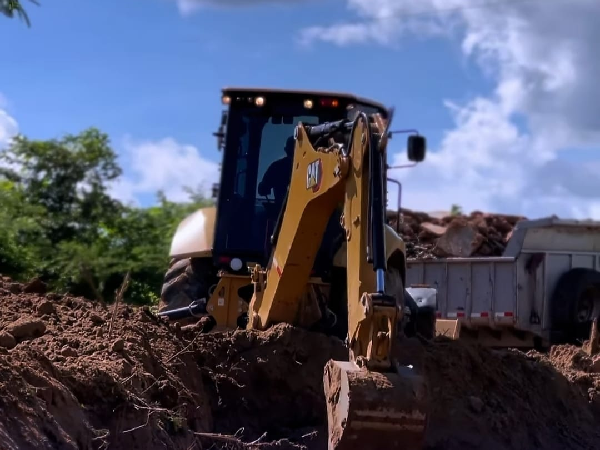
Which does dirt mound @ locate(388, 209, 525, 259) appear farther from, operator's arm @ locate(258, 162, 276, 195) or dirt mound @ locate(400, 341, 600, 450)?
dirt mound @ locate(400, 341, 600, 450)

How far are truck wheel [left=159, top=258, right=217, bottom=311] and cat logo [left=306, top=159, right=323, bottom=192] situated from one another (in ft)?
7.49

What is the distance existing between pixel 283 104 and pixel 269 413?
3.03m

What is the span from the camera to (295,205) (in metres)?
7.98

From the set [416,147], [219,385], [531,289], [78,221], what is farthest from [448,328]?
[78,221]

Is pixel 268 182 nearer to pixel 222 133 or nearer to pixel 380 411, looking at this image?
pixel 222 133

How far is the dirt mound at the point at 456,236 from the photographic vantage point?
1560 cm

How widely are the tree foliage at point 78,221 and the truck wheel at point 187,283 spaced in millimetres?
9788

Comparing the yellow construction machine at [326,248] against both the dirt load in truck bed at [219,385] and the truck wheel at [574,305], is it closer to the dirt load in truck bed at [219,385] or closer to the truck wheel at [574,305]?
the dirt load in truck bed at [219,385]

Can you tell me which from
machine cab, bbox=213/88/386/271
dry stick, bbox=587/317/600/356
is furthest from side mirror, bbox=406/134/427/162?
dry stick, bbox=587/317/600/356

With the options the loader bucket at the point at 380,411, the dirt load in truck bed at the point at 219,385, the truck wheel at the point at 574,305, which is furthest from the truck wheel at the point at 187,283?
the truck wheel at the point at 574,305

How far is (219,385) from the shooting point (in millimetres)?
8188

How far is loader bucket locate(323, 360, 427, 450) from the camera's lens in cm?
591

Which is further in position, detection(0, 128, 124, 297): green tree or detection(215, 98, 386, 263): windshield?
detection(0, 128, 124, 297): green tree

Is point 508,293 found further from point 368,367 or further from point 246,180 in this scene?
point 368,367
